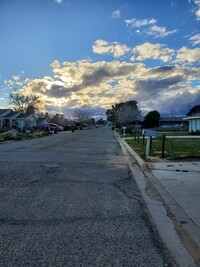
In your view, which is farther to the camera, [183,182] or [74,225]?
[183,182]

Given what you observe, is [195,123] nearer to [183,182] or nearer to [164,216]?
[183,182]

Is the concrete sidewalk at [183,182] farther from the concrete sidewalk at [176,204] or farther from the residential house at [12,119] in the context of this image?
the residential house at [12,119]

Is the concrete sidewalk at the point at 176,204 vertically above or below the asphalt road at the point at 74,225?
below

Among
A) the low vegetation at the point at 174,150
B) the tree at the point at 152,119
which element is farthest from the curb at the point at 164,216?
the tree at the point at 152,119

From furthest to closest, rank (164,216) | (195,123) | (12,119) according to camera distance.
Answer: (12,119) < (195,123) < (164,216)

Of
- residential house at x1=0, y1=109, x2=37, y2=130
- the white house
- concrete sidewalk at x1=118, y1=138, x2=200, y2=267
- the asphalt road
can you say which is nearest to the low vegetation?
concrete sidewalk at x1=118, y1=138, x2=200, y2=267

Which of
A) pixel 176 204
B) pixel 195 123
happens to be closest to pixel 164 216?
pixel 176 204

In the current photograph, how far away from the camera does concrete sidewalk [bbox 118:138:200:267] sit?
3783 mm

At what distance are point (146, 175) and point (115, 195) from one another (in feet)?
10.2

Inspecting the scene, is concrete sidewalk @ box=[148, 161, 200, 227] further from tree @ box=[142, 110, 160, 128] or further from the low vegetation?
tree @ box=[142, 110, 160, 128]

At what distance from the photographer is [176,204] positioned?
5.75 meters

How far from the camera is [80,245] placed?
3664mm

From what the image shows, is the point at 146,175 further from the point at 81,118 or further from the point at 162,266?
the point at 81,118

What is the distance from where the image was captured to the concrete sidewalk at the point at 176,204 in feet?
12.4
